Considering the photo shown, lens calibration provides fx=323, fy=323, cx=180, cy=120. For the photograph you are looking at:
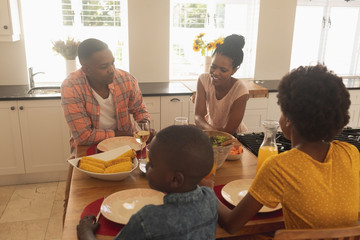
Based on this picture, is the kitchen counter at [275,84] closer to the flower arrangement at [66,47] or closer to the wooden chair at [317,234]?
the flower arrangement at [66,47]

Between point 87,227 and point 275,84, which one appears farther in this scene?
point 275,84

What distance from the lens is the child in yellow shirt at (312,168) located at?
3.07 feet

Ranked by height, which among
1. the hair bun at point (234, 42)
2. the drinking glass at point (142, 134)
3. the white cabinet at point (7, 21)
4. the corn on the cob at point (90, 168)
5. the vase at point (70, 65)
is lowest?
the corn on the cob at point (90, 168)

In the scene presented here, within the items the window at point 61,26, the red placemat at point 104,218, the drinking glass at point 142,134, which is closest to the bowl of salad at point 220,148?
the red placemat at point 104,218

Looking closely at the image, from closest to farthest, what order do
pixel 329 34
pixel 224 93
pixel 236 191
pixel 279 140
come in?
1. pixel 236 191
2. pixel 279 140
3. pixel 224 93
4. pixel 329 34

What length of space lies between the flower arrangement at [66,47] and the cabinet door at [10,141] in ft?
2.21

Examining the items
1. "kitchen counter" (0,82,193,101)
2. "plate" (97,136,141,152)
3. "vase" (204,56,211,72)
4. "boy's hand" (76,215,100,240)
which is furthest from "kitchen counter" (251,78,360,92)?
"boy's hand" (76,215,100,240)

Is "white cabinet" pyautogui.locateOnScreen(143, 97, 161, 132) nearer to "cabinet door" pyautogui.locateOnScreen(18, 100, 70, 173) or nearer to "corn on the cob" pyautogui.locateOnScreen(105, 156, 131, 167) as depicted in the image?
"cabinet door" pyautogui.locateOnScreen(18, 100, 70, 173)

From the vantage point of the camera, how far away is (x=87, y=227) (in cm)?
98

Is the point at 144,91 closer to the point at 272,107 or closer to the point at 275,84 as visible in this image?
the point at 272,107

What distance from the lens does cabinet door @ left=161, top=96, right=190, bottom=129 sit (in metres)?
3.01

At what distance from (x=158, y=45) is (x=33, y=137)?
1.54 metres

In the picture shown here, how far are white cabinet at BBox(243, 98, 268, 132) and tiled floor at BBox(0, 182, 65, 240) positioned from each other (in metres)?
1.90

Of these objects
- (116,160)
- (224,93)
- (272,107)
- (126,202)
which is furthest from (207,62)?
(126,202)
